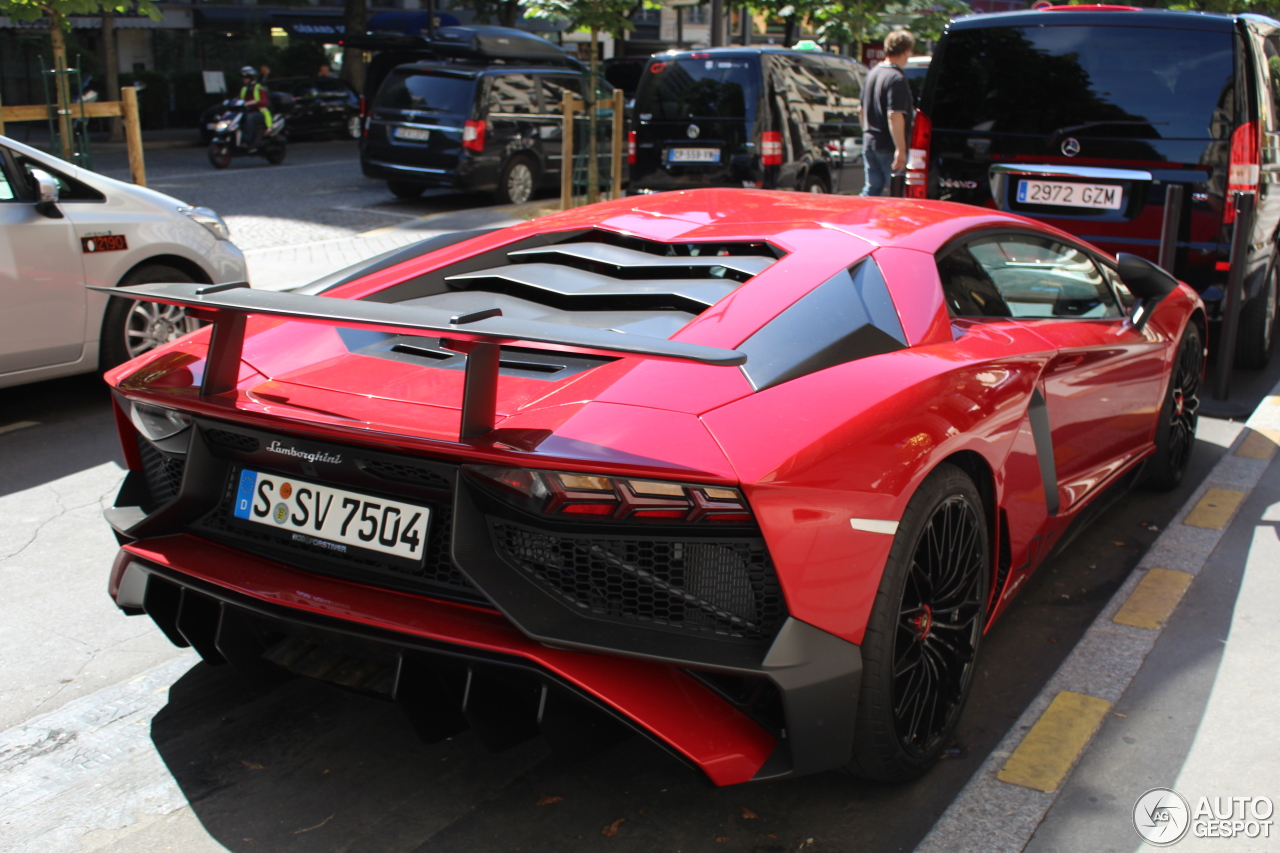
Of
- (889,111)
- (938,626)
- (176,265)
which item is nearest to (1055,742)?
(938,626)

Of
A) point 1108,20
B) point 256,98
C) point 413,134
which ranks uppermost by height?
point 1108,20

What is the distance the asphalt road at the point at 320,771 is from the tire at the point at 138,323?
2132 millimetres

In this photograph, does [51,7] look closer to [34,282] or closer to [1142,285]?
[34,282]

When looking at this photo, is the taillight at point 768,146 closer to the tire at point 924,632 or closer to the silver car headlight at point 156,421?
the tire at point 924,632

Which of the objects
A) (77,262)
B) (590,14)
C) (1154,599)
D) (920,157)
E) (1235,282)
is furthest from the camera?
(590,14)

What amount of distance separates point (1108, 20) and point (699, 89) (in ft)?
17.4

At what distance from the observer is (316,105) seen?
79.5 ft

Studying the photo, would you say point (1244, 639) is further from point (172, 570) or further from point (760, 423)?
point (172, 570)

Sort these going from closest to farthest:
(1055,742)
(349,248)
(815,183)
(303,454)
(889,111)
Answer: (303,454) < (1055,742) < (889,111) < (349,248) < (815,183)

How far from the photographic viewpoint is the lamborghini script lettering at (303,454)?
241cm

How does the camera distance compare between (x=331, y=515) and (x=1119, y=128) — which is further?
(x=1119, y=128)

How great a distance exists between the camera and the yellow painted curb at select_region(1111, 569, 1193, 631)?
3.71m

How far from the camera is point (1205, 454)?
18.1ft

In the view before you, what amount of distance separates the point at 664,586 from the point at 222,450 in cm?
110
